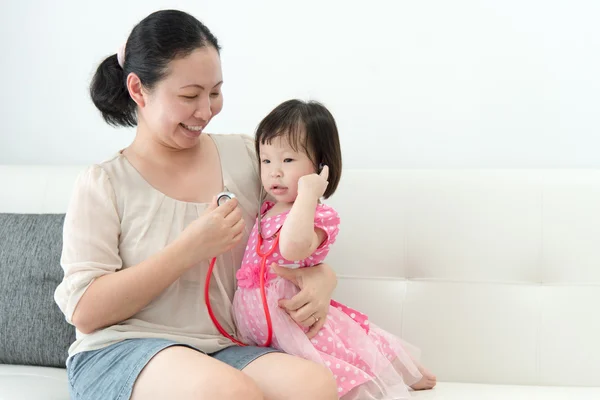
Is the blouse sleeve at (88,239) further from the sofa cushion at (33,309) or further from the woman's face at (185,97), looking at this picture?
the sofa cushion at (33,309)

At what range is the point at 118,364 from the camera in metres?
1.50

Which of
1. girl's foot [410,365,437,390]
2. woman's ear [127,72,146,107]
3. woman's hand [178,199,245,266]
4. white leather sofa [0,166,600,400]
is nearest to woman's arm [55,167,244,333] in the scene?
woman's hand [178,199,245,266]

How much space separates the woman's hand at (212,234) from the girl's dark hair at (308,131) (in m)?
0.19

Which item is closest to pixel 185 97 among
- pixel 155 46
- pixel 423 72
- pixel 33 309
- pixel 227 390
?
pixel 155 46

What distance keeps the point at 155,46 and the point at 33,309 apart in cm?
78

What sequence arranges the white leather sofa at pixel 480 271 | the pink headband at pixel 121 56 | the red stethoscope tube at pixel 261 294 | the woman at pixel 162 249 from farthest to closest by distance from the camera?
1. the white leather sofa at pixel 480 271
2. the pink headband at pixel 121 56
3. the red stethoscope tube at pixel 261 294
4. the woman at pixel 162 249

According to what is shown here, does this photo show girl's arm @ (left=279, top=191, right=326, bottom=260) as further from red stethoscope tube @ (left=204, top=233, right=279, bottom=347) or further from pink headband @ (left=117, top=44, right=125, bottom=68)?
pink headband @ (left=117, top=44, right=125, bottom=68)

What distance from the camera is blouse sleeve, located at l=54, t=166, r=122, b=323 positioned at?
1.57 meters

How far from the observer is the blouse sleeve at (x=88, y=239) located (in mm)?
1565

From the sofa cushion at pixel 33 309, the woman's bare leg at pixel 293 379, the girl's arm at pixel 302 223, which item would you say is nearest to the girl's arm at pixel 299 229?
the girl's arm at pixel 302 223

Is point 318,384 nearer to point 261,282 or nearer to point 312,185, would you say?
point 261,282

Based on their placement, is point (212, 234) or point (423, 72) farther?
point (423, 72)

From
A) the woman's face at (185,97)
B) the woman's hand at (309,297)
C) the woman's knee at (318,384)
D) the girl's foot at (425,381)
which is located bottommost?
the girl's foot at (425,381)

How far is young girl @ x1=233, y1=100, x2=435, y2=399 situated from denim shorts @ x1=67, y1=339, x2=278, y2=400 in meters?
0.07
